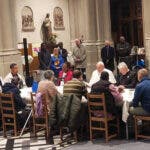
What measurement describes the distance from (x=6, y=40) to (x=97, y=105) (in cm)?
793

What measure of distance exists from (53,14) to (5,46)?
15.7ft

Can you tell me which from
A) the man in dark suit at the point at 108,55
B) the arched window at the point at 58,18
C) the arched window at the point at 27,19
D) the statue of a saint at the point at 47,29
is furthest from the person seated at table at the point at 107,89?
the arched window at the point at 58,18

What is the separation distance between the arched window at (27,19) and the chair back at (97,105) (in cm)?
1040

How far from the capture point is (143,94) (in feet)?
25.9

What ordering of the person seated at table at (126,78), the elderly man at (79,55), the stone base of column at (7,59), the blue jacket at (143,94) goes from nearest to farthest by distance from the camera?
the blue jacket at (143,94), the person seated at table at (126,78), the stone base of column at (7,59), the elderly man at (79,55)

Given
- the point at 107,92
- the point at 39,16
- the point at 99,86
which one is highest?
the point at 39,16

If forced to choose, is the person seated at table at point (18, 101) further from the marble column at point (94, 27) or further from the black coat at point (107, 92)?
the marble column at point (94, 27)

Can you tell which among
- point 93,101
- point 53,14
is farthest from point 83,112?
point 53,14

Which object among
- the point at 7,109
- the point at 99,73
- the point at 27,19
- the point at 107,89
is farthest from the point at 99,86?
the point at 27,19

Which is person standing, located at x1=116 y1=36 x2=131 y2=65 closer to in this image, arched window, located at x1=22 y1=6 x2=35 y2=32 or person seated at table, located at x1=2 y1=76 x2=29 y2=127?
arched window, located at x1=22 y1=6 x2=35 y2=32

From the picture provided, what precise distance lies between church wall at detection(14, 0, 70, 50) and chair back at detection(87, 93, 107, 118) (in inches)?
392

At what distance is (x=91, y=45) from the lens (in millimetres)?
18688

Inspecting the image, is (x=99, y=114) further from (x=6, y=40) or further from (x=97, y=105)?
(x=6, y=40)

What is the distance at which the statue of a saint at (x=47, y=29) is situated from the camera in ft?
61.5
